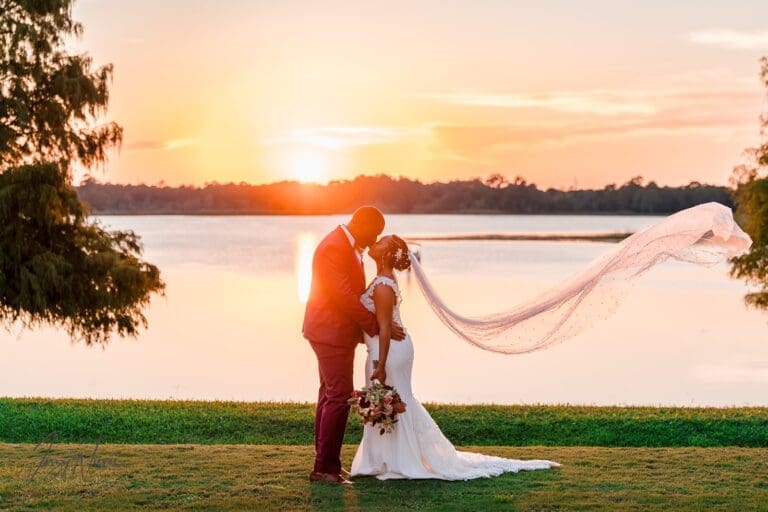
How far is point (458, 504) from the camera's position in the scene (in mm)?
8562

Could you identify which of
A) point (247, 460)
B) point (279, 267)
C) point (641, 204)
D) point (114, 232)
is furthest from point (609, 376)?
point (641, 204)

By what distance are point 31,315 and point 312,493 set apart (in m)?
12.7

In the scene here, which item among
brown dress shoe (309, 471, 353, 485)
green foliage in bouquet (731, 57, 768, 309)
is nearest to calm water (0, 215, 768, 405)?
green foliage in bouquet (731, 57, 768, 309)

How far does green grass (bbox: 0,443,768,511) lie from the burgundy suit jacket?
1.27 metres

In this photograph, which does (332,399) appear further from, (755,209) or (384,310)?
(755,209)

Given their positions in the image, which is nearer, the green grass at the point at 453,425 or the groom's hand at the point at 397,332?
the groom's hand at the point at 397,332

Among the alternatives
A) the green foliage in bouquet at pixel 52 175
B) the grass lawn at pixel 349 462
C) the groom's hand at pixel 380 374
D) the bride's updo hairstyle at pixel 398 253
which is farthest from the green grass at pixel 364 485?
the green foliage in bouquet at pixel 52 175

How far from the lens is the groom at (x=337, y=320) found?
9016 millimetres

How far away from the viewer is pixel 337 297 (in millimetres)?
9047

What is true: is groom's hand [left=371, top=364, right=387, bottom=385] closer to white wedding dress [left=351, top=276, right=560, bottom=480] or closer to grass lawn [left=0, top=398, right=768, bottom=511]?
white wedding dress [left=351, top=276, right=560, bottom=480]

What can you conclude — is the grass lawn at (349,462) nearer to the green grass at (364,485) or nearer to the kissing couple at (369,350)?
the green grass at (364,485)

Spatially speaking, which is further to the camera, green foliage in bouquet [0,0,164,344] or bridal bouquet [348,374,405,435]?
green foliage in bouquet [0,0,164,344]

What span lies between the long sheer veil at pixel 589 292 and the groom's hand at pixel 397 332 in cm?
79

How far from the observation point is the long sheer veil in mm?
10125
